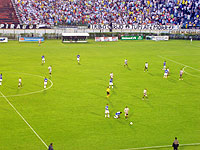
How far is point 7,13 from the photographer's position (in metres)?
98.4

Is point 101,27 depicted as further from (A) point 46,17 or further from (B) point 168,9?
(B) point 168,9

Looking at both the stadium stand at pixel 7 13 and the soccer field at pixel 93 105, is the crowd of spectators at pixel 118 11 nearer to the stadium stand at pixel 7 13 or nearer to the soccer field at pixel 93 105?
the stadium stand at pixel 7 13

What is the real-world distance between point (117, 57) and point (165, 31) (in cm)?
4769

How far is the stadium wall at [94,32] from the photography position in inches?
3482

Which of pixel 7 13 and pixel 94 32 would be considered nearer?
pixel 7 13

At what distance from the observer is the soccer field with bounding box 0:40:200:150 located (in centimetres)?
2533

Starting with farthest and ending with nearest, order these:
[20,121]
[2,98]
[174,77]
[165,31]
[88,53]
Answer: [165,31] → [88,53] → [174,77] → [2,98] → [20,121]

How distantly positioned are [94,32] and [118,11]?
16099 mm

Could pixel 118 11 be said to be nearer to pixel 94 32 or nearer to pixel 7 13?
pixel 94 32

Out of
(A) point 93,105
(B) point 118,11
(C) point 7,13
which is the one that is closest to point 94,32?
(B) point 118,11

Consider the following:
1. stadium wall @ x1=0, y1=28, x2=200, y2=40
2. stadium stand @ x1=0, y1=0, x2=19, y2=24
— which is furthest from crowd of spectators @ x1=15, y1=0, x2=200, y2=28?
stadium wall @ x1=0, y1=28, x2=200, y2=40

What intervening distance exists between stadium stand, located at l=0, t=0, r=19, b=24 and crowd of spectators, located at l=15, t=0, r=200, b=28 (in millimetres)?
3296

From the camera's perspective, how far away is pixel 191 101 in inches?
1410

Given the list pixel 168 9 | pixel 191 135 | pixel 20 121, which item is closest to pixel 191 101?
Result: pixel 191 135
